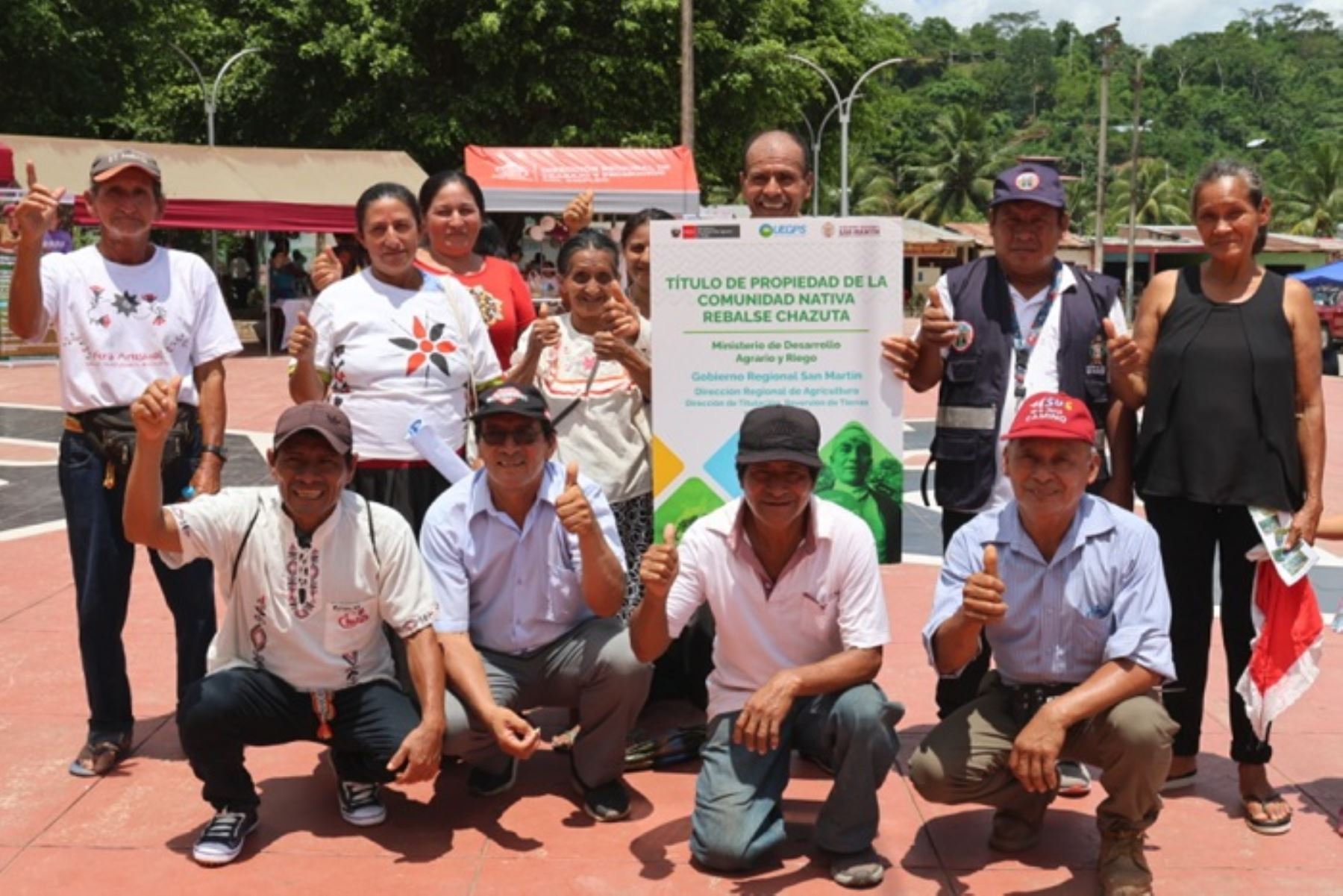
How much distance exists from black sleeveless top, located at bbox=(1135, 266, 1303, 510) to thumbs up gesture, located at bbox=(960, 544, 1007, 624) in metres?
0.96

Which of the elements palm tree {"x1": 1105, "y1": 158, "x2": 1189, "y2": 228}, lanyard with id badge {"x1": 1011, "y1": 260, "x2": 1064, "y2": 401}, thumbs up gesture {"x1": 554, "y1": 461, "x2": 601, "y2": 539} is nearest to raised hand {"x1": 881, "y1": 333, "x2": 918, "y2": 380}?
lanyard with id badge {"x1": 1011, "y1": 260, "x2": 1064, "y2": 401}

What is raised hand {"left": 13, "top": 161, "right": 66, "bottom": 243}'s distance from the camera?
13.0ft

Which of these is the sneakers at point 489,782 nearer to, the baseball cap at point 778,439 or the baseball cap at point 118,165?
the baseball cap at point 778,439

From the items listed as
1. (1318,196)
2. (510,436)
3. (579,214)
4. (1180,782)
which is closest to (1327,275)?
(579,214)

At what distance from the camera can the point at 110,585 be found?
14.3 feet

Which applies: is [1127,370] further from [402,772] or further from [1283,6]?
[1283,6]

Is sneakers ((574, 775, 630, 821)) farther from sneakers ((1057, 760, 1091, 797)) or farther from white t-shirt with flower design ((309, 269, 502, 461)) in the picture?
sneakers ((1057, 760, 1091, 797))

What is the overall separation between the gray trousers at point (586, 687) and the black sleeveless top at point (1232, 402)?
1.70 metres

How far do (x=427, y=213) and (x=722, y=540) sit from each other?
5.81 ft

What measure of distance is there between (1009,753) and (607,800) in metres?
1.18

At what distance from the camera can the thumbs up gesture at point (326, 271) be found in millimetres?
4664

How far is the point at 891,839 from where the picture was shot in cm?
392

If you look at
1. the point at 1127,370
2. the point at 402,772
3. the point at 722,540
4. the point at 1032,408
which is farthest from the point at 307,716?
the point at 1127,370

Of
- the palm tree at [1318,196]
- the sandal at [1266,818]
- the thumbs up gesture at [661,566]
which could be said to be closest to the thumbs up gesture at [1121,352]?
the sandal at [1266,818]
